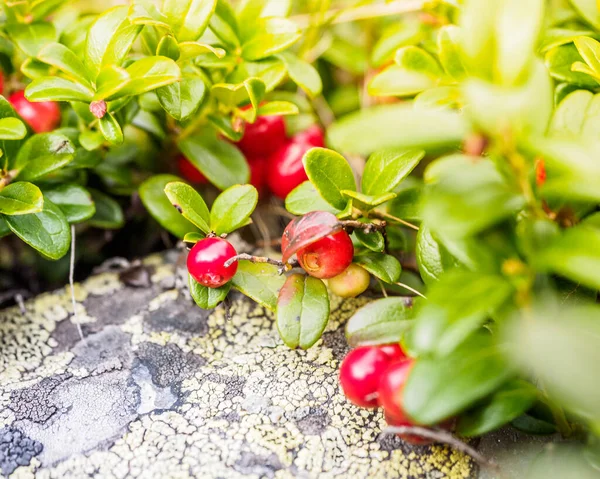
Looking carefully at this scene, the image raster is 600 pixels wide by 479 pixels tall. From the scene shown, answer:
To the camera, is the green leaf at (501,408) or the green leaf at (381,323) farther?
the green leaf at (381,323)

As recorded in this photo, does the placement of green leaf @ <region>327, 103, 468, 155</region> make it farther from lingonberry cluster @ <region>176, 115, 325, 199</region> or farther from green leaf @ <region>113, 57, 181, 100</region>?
lingonberry cluster @ <region>176, 115, 325, 199</region>

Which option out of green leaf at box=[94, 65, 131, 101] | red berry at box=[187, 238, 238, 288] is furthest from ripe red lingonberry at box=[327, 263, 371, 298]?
green leaf at box=[94, 65, 131, 101]

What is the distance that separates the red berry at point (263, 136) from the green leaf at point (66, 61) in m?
0.46

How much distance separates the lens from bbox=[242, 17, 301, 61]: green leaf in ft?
4.44

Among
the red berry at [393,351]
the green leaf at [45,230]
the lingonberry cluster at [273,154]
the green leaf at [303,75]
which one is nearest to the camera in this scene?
the red berry at [393,351]

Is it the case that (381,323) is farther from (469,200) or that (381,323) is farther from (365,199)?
(469,200)

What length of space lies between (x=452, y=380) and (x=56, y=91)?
3.13ft

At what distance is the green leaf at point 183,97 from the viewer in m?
1.25

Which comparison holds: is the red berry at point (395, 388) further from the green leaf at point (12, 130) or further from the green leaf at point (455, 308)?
the green leaf at point (12, 130)

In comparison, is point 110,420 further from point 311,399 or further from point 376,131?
point 376,131

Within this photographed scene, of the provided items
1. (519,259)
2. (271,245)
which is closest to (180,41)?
(271,245)

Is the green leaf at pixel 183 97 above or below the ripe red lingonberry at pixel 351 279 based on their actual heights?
above

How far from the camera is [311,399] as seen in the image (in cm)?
118

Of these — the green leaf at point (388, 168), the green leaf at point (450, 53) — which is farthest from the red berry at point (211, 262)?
the green leaf at point (450, 53)
